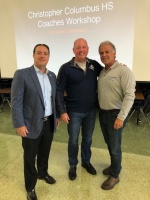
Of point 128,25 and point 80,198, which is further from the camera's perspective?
point 128,25

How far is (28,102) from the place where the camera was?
1783mm

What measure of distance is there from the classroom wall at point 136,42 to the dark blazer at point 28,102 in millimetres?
2768

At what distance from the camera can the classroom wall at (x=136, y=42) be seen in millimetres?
3717

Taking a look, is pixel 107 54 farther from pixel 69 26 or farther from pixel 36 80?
pixel 69 26

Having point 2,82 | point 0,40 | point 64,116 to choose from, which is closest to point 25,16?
point 0,40

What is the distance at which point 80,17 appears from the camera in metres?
3.99

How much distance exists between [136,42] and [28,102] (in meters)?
2.88

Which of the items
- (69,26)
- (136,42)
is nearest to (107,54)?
(136,42)

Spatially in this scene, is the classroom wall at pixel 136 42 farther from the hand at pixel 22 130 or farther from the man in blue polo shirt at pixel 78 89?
the hand at pixel 22 130

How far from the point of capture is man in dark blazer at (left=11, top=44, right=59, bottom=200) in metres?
1.74

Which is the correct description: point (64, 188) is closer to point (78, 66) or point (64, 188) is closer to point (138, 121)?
point (78, 66)

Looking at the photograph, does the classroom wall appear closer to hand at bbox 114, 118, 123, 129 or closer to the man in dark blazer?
hand at bbox 114, 118, 123, 129

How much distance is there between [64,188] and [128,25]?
3.09 metres

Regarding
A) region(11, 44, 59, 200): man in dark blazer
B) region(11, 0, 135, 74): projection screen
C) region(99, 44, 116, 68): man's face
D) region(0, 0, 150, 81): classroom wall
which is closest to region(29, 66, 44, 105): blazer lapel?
region(11, 44, 59, 200): man in dark blazer
